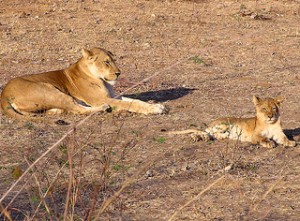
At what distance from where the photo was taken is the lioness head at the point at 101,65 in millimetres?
9180

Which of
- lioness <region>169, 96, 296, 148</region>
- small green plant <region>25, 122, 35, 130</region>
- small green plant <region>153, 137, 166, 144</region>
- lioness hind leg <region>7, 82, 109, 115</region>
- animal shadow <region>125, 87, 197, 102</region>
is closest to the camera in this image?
small green plant <region>153, 137, 166, 144</region>

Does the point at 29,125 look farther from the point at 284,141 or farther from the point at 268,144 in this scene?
the point at 284,141

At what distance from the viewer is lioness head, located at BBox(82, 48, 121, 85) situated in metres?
9.18

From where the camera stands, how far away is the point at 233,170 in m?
6.45

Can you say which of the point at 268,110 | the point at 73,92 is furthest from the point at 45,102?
the point at 268,110

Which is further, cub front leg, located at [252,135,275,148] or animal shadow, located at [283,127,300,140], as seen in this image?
animal shadow, located at [283,127,300,140]

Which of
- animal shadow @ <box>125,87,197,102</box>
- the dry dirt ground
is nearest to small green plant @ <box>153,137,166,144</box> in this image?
the dry dirt ground

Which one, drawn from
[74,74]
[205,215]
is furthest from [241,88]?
[205,215]

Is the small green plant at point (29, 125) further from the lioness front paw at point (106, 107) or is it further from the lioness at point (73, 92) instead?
the lioness front paw at point (106, 107)

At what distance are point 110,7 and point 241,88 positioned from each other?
5678mm

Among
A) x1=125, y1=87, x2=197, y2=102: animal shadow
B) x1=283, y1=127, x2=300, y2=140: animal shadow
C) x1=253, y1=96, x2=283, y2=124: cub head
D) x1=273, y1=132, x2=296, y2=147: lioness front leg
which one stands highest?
x1=253, y1=96, x2=283, y2=124: cub head

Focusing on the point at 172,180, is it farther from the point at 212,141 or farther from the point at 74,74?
the point at 74,74

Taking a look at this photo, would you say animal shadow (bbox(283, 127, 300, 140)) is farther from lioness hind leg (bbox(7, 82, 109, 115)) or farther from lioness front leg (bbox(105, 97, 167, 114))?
lioness hind leg (bbox(7, 82, 109, 115))

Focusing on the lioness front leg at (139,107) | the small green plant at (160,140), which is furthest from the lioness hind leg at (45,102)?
the small green plant at (160,140)
